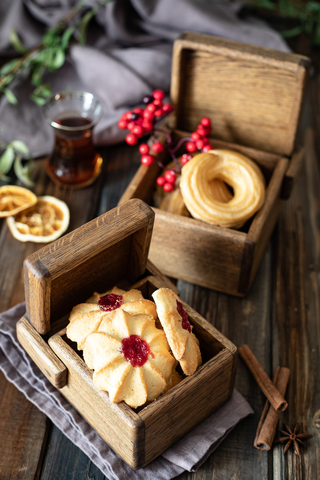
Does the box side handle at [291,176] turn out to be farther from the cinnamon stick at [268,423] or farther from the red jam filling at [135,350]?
the red jam filling at [135,350]

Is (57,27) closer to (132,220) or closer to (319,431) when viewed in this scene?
(132,220)

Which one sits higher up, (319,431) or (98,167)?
(98,167)

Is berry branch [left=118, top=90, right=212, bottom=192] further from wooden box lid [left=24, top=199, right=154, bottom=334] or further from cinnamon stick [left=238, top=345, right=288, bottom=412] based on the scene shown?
cinnamon stick [left=238, top=345, right=288, bottom=412]

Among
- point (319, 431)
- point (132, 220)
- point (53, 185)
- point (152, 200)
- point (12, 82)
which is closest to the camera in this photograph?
point (132, 220)

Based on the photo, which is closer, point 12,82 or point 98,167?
point 98,167

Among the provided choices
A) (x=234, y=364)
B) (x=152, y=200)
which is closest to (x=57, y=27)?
(x=152, y=200)

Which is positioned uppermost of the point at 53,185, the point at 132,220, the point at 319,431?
the point at 132,220

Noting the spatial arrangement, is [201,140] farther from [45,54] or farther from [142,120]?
[45,54]
